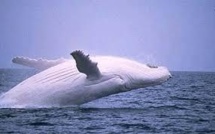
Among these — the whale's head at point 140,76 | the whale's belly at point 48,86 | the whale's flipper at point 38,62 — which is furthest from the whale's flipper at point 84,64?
the whale's flipper at point 38,62

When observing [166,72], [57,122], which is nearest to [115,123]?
[57,122]

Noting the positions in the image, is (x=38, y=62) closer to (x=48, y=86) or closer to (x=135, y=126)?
(x=48, y=86)

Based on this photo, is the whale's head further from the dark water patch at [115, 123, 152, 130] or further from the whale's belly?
the whale's belly

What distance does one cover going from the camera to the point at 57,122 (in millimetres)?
9688

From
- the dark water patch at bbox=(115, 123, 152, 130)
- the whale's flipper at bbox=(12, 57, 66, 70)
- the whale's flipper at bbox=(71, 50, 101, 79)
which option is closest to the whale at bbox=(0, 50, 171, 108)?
the whale's flipper at bbox=(71, 50, 101, 79)

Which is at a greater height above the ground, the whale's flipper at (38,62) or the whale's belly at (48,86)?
the whale's flipper at (38,62)

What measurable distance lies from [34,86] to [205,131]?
3.85 meters

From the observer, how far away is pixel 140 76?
33.4ft

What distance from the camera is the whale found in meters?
9.82

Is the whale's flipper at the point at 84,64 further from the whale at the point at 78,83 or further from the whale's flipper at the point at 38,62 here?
the whale's flipper at the point at 38,62

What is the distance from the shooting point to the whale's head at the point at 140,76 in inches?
399

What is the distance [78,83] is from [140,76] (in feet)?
4.72

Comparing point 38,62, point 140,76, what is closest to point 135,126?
point 140,76

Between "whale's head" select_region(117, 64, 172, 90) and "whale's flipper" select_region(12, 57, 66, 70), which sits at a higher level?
"whale's flipper" select_region(12, 57, 66, 70)
